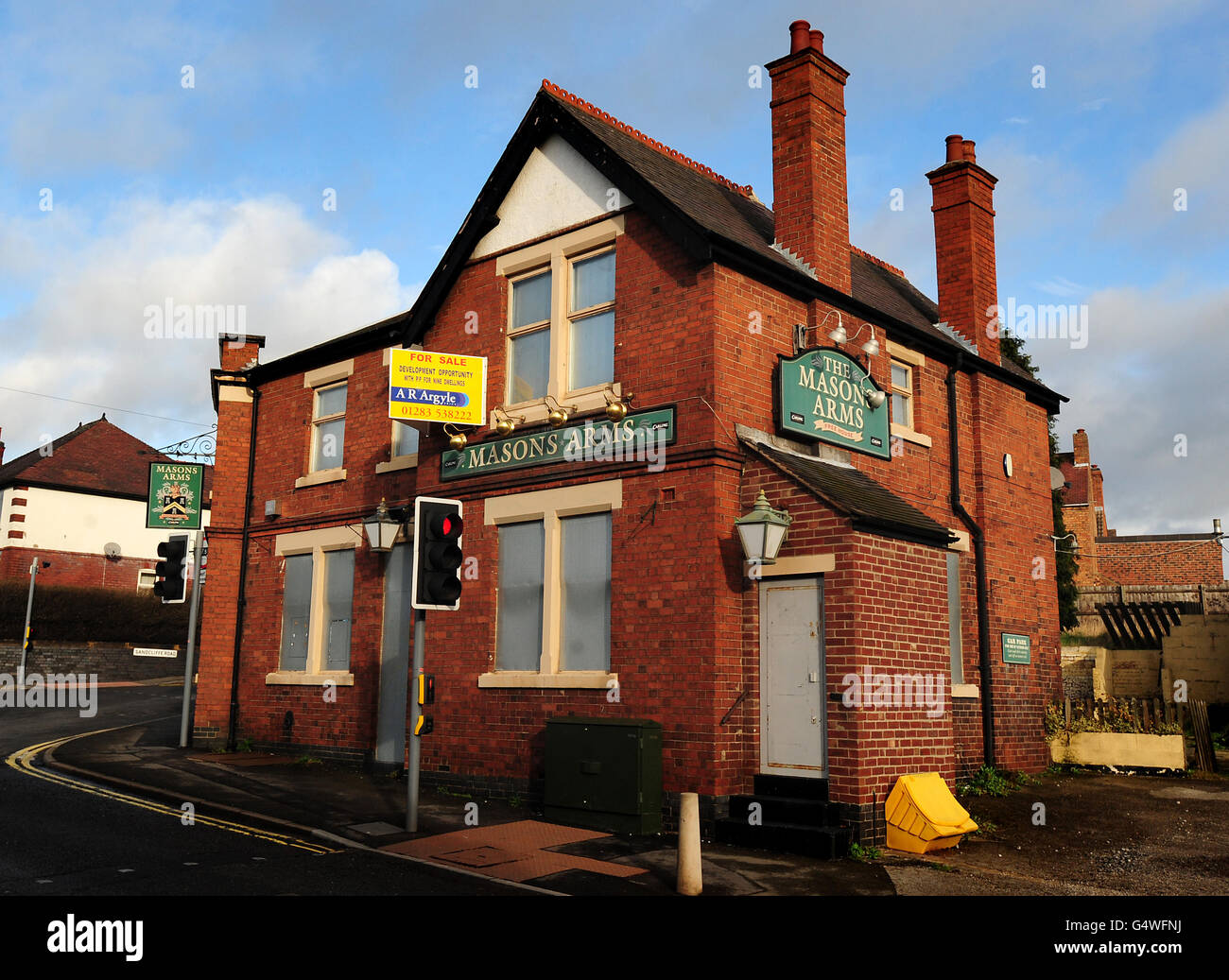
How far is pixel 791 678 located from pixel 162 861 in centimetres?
633

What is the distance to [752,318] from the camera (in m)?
12.2

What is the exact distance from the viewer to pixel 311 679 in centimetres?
1652

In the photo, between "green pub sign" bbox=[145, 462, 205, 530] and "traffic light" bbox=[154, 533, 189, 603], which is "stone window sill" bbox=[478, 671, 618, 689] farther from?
"green pub sign" bbox=[145, 462, 205, 530]

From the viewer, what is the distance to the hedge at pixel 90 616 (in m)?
34.9

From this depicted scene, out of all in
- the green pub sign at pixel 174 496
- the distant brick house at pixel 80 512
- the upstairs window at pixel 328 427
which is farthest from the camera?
the distant brick house at pixel 80 512

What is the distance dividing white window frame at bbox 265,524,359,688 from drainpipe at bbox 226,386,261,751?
3.22ft

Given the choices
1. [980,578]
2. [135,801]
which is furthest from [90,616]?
[980,578]

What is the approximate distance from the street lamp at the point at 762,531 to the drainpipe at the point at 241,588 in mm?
11078

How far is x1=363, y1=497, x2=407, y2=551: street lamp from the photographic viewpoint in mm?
14922

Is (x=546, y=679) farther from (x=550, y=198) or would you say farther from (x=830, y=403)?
(x=550, y=198)

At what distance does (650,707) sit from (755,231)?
21.6ft

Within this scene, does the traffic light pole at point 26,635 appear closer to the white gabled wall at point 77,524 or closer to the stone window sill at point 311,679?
the white gabled wall at point 77,524

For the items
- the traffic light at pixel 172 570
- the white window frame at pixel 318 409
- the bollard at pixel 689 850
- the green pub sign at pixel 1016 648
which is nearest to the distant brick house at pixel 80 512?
the white window frame at pixel 318 409
